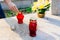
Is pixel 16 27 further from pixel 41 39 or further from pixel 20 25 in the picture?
pixel 41 39

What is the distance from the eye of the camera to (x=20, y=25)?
55.9 inches

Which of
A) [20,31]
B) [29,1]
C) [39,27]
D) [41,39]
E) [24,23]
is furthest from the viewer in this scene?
[29,1]

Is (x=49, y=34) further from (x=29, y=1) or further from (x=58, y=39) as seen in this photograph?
(x=29, y=1)

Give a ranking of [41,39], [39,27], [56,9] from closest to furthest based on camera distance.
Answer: [41,39]
[39,27]
[56,9]

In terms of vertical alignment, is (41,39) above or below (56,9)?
below

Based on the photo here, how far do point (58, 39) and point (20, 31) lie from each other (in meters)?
0.30

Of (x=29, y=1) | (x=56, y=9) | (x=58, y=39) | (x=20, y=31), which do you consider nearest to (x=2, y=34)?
(x=20, y=31)

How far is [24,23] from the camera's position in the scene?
1.48m

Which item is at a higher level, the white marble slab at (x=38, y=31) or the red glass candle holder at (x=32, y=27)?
the red glass candle holder at (x=32, y=27)

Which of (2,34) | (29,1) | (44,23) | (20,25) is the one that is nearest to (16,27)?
(20,25)

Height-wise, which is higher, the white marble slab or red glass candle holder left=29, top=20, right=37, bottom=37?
red glass candle holder left=29, top=20, right=37, bottom=37

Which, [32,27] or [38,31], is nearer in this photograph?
[32,27]

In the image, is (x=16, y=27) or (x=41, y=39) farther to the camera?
(x=16, y=27)

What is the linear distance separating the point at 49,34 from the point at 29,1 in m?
3.68
